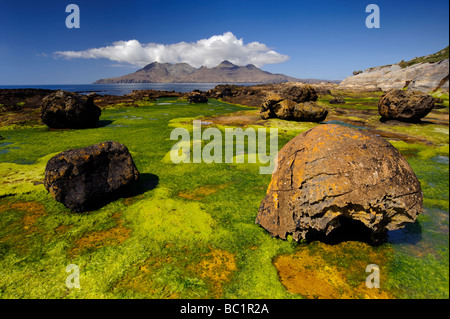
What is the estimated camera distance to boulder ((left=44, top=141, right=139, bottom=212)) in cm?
898

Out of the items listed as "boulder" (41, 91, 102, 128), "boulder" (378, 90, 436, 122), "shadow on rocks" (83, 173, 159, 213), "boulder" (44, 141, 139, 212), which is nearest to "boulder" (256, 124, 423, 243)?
"shadow on rocks" (83, 173, 159, 213)

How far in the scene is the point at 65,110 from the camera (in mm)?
24016

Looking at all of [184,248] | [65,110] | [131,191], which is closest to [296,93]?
[65,110]

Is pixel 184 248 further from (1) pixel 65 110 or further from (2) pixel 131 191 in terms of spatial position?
(1) pixel 65 110

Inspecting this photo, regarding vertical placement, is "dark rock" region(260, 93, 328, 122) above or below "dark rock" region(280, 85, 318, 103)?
below

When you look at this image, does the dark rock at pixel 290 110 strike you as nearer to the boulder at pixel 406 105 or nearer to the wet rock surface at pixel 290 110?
the wet rock surface at pixel 290 110

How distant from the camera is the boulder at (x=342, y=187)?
5945 millimetres

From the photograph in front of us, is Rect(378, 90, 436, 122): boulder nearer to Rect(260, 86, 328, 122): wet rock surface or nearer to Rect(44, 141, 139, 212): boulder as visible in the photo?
Rect(260, 86, 328, 122): wet rock surface

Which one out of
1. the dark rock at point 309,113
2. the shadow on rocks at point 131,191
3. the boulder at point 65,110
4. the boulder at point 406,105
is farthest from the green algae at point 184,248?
the dark rock at point 309,113

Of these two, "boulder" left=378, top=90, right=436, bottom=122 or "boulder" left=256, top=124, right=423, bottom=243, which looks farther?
"boulder" left=378, top=90, right=436, bottom=122

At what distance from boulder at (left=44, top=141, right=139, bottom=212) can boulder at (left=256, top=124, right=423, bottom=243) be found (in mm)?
6951

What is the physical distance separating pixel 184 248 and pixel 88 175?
5.48 m

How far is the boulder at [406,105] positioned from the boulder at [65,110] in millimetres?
33712
